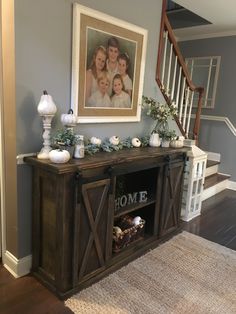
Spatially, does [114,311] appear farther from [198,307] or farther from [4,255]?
[4,255]

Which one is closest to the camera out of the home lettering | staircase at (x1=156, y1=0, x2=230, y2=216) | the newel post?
the home lettering

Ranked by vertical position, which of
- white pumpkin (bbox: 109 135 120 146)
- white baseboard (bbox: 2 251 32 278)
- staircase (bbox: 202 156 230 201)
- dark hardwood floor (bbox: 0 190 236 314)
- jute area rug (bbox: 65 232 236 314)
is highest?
white pumpkin (bbox: 109 135 120 146)

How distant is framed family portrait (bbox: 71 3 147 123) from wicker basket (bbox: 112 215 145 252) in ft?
3.23

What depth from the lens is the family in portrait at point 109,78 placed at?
2.32 m

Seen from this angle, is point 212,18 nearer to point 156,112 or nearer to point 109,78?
point 156,112

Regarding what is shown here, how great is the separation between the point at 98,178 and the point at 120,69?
3.72 ft

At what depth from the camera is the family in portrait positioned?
2.32 meters

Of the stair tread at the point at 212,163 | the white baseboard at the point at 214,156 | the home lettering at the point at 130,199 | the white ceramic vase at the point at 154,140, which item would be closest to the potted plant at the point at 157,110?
the white ceramic vase at the point at 154,140

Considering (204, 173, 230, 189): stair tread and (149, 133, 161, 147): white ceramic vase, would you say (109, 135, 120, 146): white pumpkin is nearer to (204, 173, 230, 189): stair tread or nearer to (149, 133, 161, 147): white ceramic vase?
(149, 133, 161, 147): white ceramic vase

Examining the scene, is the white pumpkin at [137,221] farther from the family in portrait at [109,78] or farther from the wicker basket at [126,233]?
the family in portrait at [109,78]

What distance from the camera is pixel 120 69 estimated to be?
256cm

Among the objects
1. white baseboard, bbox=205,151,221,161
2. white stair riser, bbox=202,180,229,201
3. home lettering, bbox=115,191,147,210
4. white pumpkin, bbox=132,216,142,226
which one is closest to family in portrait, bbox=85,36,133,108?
home lettering, bbox=115,191,147,210

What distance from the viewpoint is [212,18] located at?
152 inches

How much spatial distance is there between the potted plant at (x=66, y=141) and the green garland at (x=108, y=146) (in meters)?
0.21
